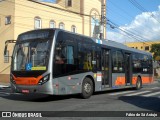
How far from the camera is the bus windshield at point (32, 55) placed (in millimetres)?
13789

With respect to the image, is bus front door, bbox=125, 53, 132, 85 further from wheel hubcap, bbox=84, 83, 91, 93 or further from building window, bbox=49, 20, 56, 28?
building window, bbox=49, 20, 56, 28

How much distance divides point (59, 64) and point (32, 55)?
1.23 meters

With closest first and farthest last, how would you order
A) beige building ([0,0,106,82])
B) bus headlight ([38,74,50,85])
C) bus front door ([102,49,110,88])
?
1. bus headlight ([38,74,50,85])
2. bus front door ([102,49,110,88])
3. beige building ([0,0,106,82])

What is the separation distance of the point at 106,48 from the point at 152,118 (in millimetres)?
8779

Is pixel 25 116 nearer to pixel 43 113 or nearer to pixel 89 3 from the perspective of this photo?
pixel 43 113

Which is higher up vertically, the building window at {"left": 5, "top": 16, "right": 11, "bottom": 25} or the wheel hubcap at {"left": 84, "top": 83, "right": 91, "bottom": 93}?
the building window at {"left": 5, "top": 16, "right": 11, "bottom": 25}

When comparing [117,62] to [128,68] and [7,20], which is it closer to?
[128,68]

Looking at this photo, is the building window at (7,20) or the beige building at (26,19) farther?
the building window at (7,20)

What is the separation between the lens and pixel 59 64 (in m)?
14.1

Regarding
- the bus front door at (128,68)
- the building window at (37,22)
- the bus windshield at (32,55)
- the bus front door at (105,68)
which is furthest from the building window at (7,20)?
the bus windshield at (32,55)

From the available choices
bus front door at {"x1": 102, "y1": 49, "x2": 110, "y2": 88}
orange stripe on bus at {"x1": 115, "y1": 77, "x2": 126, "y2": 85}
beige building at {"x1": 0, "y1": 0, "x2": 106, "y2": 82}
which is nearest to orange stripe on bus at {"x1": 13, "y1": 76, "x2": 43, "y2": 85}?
bus front door at {"x1": 102, "y1": 49, "x2": 110, "y2": 88}

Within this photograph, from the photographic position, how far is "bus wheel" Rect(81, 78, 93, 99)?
51.6 feet

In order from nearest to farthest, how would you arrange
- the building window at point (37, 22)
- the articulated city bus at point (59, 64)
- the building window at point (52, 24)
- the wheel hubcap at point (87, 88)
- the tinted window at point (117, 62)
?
the articulated city bus at point (59, 64)
the wheel hubcap at point (87, 88)
the tinted window at point (117, 62)
the building window at point (37, 22)
the building window at point (52, 24)

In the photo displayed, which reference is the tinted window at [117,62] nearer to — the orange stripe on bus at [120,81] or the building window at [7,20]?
the orange stripe on bus at [120,81]
